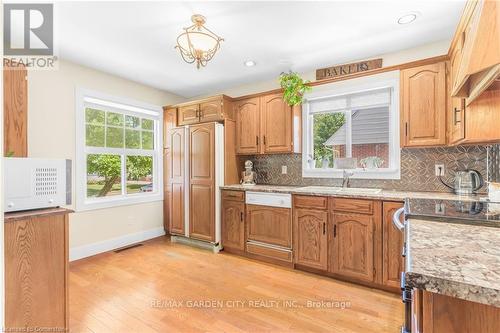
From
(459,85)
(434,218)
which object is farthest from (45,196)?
(459,85)

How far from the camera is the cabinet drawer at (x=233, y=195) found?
325 centimetres

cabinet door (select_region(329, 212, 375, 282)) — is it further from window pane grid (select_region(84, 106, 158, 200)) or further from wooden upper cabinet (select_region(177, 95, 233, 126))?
window pane grid (select_region(84, 106, 158, 200))

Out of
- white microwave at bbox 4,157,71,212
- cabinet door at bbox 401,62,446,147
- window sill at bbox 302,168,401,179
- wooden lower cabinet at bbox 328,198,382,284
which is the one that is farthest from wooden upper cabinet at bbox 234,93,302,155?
white microwave at bbox 4,157,71,212

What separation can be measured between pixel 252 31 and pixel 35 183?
2120 millimetres

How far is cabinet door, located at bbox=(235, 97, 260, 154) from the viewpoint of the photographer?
346 centimetres

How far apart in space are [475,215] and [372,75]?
201 cm

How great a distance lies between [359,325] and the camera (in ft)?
6.03

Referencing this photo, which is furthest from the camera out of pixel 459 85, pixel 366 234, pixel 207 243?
pixel 207 243

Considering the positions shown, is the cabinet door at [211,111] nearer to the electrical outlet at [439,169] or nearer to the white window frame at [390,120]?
the white window frame at [390,120]

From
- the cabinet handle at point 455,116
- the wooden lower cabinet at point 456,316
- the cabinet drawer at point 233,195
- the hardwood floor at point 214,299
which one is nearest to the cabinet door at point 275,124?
the cabinet drawer at point 233,195

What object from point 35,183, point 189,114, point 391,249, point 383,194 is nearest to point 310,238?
point 391,249

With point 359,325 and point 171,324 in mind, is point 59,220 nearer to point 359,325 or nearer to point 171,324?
point 171,324

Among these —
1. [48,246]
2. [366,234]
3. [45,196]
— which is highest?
[45,196]

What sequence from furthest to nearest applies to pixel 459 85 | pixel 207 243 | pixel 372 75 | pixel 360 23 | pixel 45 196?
1. pixel 207 243
2. pixel 372 75
3. pixel 360 23
4. pixel 45 196
5. pixel 459 85
